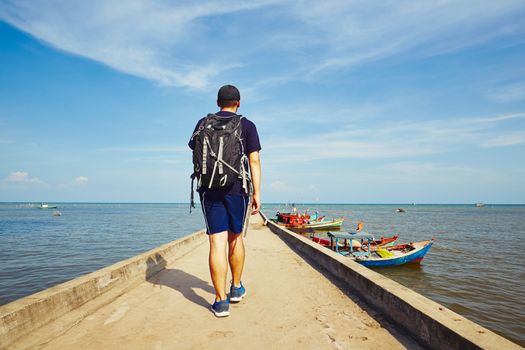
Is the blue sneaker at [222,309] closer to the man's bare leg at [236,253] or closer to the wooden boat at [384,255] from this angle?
the man's bare leg at [236,253]

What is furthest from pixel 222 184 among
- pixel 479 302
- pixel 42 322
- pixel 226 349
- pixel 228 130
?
pixel 479 302

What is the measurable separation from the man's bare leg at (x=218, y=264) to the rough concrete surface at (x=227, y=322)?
26 cm

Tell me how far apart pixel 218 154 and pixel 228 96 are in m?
0.74

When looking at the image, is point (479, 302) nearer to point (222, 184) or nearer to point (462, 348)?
point (462, 348)

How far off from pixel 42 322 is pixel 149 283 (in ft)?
5.60

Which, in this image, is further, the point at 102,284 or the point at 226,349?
the point at 102,284

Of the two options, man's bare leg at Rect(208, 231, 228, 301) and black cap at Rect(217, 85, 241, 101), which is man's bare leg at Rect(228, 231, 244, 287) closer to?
man's bare leg at Rect(208, 231, 228, 301)

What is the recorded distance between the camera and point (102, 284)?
3.46m

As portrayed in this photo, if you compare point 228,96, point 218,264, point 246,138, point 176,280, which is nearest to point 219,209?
point 218,264

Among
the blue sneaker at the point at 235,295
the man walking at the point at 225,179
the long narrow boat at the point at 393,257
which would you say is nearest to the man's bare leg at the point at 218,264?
the man walking at the point at 225,179

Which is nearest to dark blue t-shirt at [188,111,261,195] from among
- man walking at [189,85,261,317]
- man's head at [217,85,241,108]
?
man walking at [189,85,261,317]

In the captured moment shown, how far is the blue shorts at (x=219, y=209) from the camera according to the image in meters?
2.93

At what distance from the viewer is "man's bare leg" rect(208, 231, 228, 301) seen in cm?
285

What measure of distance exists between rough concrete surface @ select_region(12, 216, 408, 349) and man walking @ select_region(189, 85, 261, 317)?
0.30m
